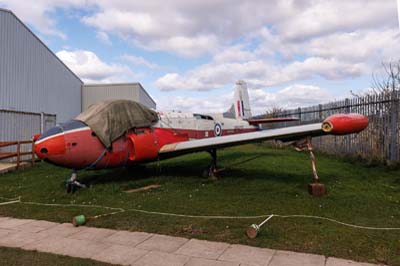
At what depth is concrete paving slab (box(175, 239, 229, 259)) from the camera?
402 centimetres

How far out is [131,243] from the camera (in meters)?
4.52

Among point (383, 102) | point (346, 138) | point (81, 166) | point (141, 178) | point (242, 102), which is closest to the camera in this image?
point (81, 166)

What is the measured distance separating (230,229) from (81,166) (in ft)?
15.0

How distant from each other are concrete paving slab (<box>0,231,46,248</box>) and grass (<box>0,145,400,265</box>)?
2.66 ft

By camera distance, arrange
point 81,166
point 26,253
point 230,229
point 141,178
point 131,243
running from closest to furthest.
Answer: point 26,253, point 131,243, point 230,229, point 81,166, point 141,178

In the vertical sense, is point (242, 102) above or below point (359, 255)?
above

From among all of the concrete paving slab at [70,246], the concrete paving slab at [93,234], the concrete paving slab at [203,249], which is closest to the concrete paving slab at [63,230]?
the concrete paving slab at [93,234]

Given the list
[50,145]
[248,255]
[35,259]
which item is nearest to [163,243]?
[248,255]

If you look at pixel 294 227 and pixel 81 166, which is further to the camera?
pixel 81 166

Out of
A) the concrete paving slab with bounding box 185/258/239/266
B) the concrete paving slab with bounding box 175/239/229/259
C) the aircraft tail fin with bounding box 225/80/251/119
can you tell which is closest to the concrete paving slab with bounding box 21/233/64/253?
the concrete paving slab with bounding box 175/239/229/259

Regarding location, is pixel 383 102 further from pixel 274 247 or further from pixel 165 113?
pixel 274 247

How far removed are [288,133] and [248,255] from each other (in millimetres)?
3924

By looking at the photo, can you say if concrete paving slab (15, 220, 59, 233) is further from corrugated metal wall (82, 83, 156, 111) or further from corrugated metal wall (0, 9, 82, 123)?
corrugated metal wall (82, 83, 156, 111)

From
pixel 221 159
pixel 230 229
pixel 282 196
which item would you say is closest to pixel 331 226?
pixel 230 229
